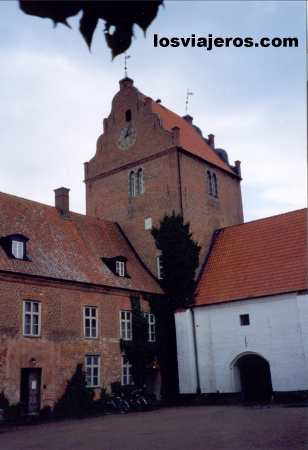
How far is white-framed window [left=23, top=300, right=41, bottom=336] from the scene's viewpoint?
21.2 metres

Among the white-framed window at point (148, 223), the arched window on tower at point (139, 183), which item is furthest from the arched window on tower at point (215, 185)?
the white-framed window at point (148, 223)

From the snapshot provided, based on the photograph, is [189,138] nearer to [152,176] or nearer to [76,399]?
[152,176]

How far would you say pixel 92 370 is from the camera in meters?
23.4

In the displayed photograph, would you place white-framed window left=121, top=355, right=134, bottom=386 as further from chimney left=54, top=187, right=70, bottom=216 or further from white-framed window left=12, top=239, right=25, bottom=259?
chimney left=54, top=187, right=70, bottom=216

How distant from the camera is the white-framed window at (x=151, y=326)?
26828mm

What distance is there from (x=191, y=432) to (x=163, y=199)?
17060 millimetres

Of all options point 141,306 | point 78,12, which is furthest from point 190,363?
point 78,12

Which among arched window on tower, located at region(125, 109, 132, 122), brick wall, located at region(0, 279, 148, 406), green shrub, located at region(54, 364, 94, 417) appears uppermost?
arched window on tower, located at region(125, 109, 132, 122)

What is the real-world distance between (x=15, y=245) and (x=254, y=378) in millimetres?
13162

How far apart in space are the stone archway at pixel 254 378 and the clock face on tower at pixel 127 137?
14.7m

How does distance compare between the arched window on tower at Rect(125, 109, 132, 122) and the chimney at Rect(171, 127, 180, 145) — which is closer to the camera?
the chimney at Rect(171, 127, 180, 145)

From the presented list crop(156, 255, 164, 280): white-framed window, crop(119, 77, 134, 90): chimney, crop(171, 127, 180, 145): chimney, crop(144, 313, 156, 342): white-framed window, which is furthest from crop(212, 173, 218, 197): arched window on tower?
crop(144, 313, 156, 342): white-framed window

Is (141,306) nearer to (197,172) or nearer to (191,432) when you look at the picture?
(197,172)

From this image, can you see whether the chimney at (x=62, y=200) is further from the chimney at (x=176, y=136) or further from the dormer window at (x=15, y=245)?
the chimney at (x=176, y=136)
